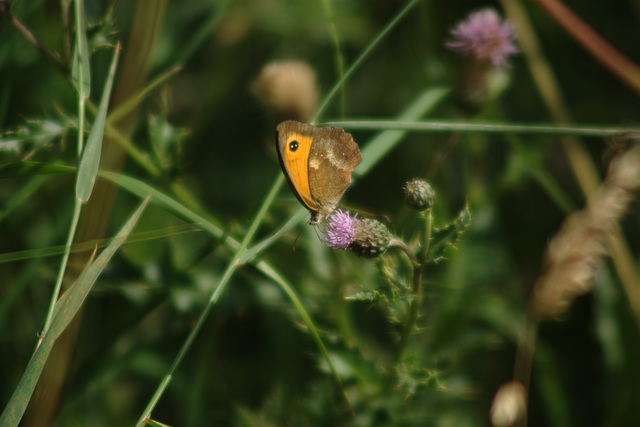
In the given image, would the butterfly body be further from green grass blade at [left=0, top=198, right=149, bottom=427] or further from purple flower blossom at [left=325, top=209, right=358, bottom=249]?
green grass blade at [left=0, top=198, right=149, bottom=427]

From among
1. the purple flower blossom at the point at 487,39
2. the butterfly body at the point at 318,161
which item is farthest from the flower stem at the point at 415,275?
the purple flower blossom at the point at 487,39

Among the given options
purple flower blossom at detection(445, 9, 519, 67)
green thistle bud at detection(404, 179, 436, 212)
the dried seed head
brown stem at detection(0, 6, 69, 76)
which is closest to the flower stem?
green thistle bud at detection(404, 179, 436, 212)

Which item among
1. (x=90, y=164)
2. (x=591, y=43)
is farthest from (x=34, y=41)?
(x=591, y=43)

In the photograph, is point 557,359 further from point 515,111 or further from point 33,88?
point 33,88

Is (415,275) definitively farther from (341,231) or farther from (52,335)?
(52,335)

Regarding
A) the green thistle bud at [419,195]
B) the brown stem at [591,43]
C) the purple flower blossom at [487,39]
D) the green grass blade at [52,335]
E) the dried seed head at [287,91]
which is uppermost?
the brown stem at [591,43]

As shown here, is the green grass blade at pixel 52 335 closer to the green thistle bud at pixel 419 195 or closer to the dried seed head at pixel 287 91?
the green thistle bud at pixel 419 195

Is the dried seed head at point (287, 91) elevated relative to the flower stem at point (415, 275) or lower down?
elevated
